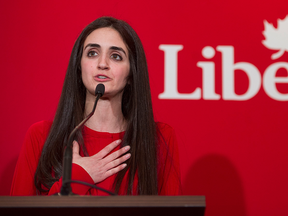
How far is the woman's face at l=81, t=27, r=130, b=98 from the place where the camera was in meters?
1.72

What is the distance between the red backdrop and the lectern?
57.1 inches

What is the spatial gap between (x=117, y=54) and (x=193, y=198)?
1.08 m

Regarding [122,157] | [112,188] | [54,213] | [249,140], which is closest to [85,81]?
[122,157]

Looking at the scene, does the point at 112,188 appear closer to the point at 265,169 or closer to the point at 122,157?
the point at 122,157

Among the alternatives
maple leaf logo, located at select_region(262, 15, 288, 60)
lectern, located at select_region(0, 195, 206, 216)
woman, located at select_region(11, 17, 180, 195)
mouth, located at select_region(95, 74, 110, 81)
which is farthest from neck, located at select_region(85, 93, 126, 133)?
maple leaf logo, located at select_region(262, 15, 288, 60)

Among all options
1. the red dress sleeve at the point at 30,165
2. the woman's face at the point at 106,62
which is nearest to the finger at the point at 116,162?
the red dress sleeve at the point at 30,165

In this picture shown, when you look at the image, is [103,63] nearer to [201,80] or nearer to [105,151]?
[105,151]

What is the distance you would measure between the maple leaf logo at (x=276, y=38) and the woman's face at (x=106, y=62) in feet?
3.38

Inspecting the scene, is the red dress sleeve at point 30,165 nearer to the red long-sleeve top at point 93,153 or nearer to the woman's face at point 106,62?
the red long-sleeve top at point 93,153

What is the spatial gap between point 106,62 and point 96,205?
3.25 ft

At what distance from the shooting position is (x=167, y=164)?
1.79 m

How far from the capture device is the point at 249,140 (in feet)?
7.60

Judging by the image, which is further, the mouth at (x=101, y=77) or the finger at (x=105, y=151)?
the mouth at (x=101, y=77)

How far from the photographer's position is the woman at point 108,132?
1.64 metres
